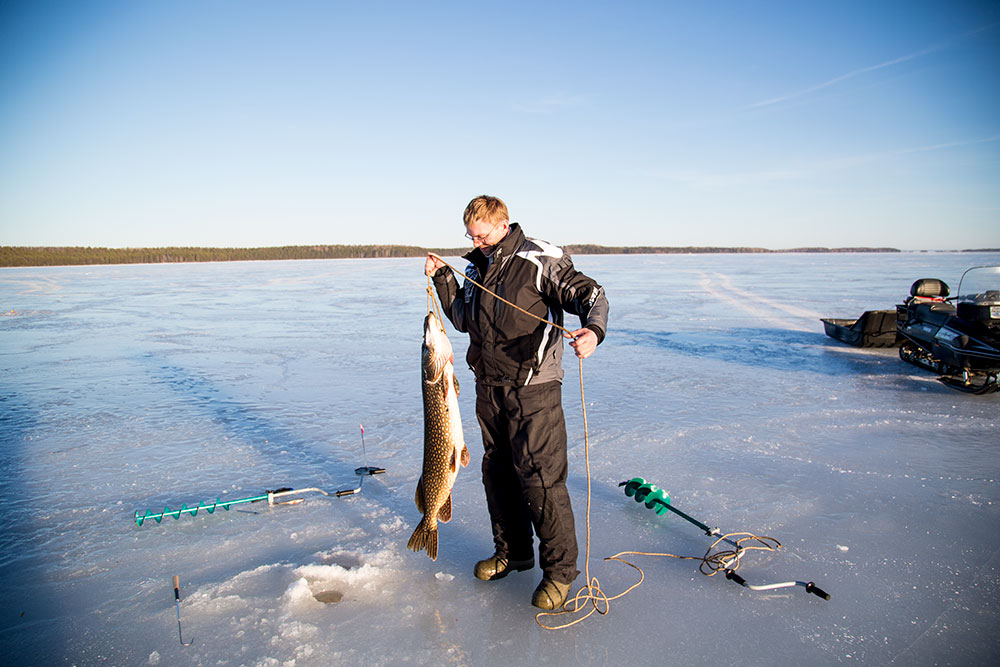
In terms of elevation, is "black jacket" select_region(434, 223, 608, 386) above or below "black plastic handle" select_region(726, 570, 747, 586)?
above

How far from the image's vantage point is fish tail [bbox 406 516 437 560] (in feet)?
9.20

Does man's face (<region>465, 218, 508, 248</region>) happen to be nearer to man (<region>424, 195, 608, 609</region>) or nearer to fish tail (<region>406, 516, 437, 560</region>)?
man (<region>424, 195, 608, 609</region>)

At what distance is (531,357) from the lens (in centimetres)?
274

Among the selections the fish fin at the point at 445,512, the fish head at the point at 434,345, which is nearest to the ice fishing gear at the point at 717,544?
the fish fin at the point at 445,512

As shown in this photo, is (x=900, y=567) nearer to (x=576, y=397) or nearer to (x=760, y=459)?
(x=760, y=459)

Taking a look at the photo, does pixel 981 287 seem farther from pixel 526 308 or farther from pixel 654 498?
pixel 526 308

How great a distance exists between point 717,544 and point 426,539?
1.67m

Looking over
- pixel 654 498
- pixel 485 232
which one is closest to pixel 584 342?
pixel 485 232

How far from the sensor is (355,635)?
8.41ft

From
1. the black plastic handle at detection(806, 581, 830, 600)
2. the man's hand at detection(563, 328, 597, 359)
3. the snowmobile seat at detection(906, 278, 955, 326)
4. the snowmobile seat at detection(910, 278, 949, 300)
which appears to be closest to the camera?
the man's hand at detection(563, 328, 597, 359)

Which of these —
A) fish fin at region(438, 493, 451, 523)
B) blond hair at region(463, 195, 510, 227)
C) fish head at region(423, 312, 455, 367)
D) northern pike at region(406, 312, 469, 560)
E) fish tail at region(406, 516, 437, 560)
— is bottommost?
fish tail at region(406, 516, 437, 560)

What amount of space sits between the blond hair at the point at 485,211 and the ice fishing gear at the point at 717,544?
1951mm

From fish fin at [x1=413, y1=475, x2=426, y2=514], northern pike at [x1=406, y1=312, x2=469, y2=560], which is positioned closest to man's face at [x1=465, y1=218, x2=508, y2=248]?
northern pike at [x1=406, y1=312, x2=469, y2=560]

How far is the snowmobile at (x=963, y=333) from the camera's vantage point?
21.3ft
